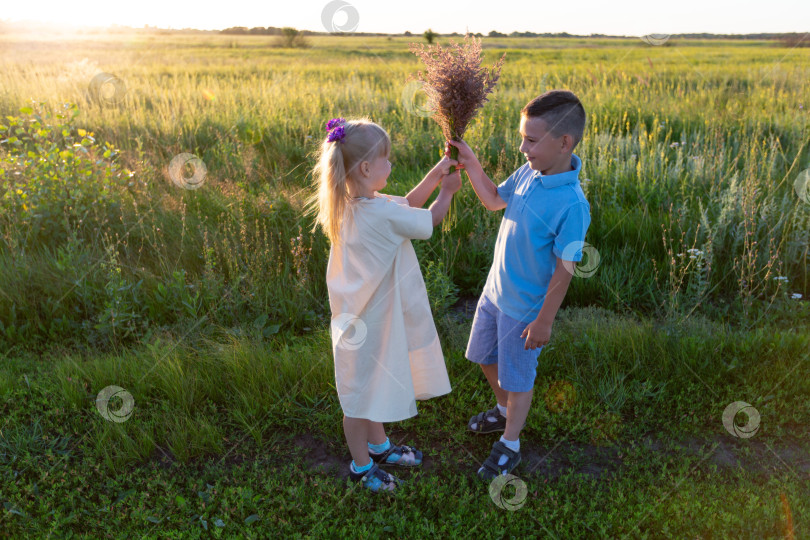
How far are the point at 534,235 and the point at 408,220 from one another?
0.57 metres

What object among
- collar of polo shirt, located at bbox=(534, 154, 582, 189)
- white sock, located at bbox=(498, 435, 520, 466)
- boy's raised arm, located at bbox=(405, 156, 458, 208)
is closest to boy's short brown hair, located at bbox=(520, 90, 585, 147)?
collar of polo shirt, located at bbox=(534, 154, 582, 189)

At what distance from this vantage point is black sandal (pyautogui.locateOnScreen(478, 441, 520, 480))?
2.81 meters

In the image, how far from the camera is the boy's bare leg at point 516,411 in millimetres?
2736

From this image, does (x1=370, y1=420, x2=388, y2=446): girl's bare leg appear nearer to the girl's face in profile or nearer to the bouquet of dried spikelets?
the girl's face in profile

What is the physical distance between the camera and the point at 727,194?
186 inches

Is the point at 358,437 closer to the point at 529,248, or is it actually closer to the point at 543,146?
the point at 529,248

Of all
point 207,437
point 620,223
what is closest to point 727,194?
point 620,223

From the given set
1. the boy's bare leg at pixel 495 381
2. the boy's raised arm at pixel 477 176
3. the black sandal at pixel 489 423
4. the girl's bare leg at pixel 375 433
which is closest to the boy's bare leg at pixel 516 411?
the boy's bare leg at pixel 495 381

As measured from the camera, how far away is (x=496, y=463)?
2818 millimetres

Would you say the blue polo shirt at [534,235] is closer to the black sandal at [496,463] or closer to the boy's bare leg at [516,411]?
the boy's bare leg at [516,411]

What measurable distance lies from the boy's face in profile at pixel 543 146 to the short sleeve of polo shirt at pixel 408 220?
0.51 m

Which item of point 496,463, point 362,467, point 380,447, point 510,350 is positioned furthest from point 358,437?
point 510,350

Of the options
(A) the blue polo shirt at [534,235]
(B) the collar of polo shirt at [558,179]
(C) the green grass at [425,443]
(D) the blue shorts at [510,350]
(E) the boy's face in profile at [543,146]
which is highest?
(E) the boy's face in profile at [543,146]

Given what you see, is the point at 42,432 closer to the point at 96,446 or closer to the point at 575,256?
the point at 96,446
